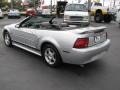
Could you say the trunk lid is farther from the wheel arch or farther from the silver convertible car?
the wheel arch

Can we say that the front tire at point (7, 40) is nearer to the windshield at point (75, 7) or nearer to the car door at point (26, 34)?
the car door at point (26, 34)

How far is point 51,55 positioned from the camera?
16.2ft

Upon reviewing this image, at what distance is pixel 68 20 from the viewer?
521 inches

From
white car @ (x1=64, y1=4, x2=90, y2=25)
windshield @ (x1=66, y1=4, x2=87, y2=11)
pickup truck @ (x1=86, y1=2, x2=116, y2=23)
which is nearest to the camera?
white car @ (x1=64, y1=4, x2=90, y2=25)

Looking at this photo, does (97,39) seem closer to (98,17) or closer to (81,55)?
(81,55)

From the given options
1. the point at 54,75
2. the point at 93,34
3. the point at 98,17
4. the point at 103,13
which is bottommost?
the point at 54,75

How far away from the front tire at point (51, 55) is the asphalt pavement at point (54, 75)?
15cm

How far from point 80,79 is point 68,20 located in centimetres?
940

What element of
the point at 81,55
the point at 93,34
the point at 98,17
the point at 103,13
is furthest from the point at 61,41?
the point at 98,17

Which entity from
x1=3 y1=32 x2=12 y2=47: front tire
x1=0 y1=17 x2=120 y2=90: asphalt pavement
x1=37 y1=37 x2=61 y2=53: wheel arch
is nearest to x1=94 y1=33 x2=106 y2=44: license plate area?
x1=0 y1=17 x2=120 y2=90: asphalt pavement

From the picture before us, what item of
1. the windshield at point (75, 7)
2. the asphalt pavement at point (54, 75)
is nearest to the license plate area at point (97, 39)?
the asphalt pavement at point (54, 75)

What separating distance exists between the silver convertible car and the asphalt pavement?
1.07ft

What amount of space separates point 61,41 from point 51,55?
67 centimetres

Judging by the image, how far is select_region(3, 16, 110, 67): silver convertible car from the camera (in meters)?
4.30
